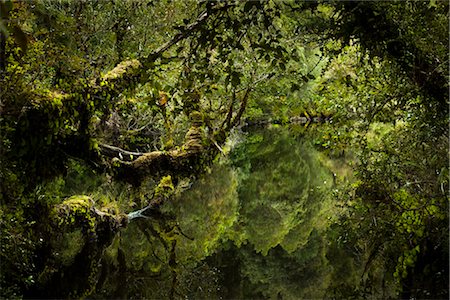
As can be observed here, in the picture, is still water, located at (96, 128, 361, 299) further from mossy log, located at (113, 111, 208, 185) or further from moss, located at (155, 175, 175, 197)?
mossy log, located at (113, 111, 208, 185)

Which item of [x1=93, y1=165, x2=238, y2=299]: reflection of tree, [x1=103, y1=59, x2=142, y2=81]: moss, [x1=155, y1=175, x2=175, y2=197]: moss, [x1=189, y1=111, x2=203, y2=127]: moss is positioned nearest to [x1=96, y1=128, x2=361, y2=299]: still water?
[x1=93, y1=165, x2=238, y2=299]: reflection of tree

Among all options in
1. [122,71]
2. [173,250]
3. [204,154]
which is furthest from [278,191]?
[122,71]

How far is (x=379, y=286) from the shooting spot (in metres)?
5.71

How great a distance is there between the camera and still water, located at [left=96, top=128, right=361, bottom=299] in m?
7.57

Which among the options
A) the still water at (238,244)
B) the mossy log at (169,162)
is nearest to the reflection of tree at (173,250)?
the still water at (238,244)

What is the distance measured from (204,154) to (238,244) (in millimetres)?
3842

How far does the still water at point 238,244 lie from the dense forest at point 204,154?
0.05 m

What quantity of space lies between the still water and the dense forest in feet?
0.16

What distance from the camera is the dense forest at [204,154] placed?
13.6ft

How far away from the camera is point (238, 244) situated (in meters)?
10.7

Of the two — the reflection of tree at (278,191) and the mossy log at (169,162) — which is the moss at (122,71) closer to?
the mossy log at (169,162)

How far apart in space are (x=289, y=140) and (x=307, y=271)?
35.5 ft

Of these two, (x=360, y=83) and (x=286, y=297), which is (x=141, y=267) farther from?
(x=360, y=83)

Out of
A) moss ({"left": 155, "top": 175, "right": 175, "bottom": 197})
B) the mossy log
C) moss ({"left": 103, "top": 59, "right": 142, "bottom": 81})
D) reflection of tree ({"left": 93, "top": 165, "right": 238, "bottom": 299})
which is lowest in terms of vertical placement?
reflection of tree ({"left": 93, "top": 165, "right": 238, "bottom": 299})
